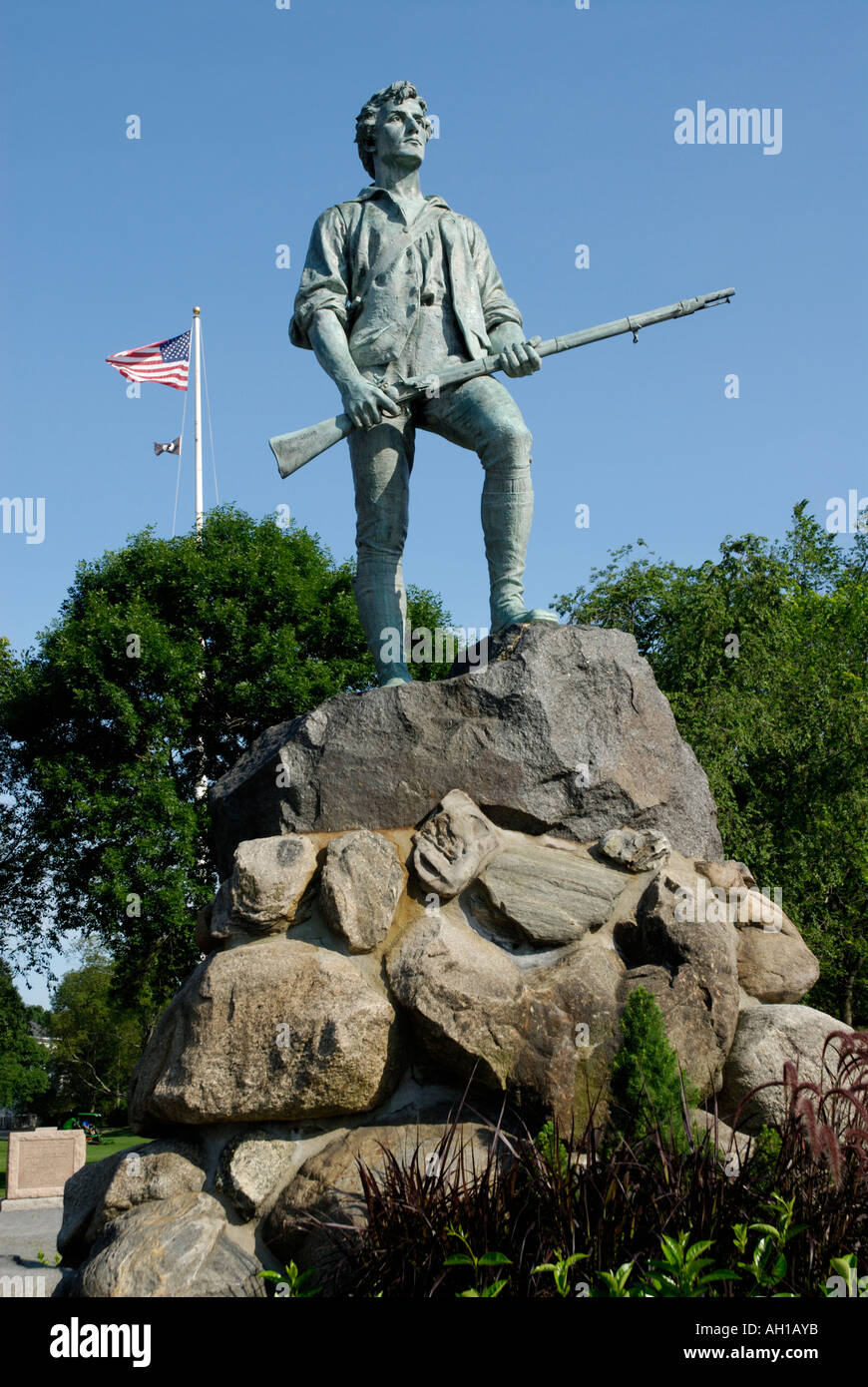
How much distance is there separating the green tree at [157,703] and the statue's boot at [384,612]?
1184 centimetres

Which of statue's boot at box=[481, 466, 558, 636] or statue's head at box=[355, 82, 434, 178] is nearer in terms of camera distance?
statue's boot at box=[481, 466, 558, 636]

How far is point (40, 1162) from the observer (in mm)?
17422

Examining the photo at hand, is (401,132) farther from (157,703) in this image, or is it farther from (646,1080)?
(157,703)

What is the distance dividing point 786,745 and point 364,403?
40.4 feet

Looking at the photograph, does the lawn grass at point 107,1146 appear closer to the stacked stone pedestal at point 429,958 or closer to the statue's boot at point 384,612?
the statue's boot at point 384,612

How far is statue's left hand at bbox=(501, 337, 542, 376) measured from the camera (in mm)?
7332

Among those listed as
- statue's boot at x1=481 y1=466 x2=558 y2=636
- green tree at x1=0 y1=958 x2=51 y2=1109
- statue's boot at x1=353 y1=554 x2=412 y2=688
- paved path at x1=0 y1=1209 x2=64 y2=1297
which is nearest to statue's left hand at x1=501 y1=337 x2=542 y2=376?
statue's boot at x1=481 y1=466 x2=558 y2=636

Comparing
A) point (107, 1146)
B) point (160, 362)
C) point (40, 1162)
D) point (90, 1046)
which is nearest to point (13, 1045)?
point (107, 1146)

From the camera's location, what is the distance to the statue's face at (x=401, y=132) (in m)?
7.66

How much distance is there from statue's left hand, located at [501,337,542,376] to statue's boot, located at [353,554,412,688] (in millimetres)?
1315

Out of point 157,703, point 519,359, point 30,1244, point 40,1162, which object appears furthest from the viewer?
point 157,703

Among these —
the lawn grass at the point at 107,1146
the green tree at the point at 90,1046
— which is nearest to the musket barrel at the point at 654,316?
the lawn grass at the point at 107,1146

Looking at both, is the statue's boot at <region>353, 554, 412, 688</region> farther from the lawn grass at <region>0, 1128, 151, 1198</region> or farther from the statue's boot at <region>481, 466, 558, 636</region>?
the lawn grass at <region>0, 1128, 151, 1198</region>
